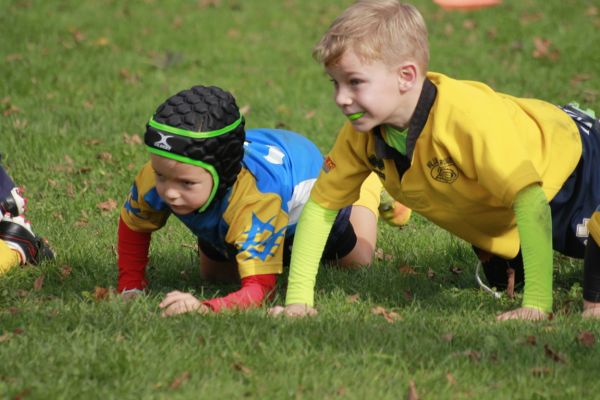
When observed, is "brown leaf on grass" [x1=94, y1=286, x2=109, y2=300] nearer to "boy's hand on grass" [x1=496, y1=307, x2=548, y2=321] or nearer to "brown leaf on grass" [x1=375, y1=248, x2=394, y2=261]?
"brown leaf on grass" [x1=375, y1=248, x2=394, y2=261]

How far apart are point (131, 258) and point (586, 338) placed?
2.43 meters

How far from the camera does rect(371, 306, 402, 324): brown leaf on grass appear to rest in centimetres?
466

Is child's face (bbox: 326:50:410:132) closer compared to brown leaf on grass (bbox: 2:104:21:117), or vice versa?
child's face (bbox: 326:50:410:132)

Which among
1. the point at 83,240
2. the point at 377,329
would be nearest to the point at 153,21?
the point at 83,240

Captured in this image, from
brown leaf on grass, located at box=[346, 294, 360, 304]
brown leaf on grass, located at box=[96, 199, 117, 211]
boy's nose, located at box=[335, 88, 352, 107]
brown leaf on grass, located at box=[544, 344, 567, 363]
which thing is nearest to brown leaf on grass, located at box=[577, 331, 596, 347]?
brown leaf on grass, located at box=[544, 344, 567, 363]

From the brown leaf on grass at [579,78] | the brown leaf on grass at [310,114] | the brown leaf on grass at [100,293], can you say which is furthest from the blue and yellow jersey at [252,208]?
the brown leaf on grass at [579,78]

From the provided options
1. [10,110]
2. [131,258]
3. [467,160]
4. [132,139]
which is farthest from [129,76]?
[467,160]

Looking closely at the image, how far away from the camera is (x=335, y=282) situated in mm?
5477

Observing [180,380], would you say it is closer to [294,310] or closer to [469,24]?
[294,310]

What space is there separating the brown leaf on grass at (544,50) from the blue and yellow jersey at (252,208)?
21.8ft

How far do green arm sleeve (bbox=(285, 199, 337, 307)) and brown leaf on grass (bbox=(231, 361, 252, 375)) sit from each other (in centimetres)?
89

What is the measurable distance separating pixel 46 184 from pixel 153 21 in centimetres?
590

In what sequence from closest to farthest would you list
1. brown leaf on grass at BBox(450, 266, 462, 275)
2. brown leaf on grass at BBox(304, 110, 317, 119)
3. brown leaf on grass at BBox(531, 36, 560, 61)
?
1. brown leaf on grass at BBox(450, 266, 462, 275)
2. brown leaf on grass at BBox(304, 110, 317, 119)
3. brown leaf on grass at BBox(531, 36, 560, 61)

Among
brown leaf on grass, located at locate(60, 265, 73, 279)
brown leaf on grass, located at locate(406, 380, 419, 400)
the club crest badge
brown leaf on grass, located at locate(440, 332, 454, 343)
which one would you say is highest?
the club crest badge
